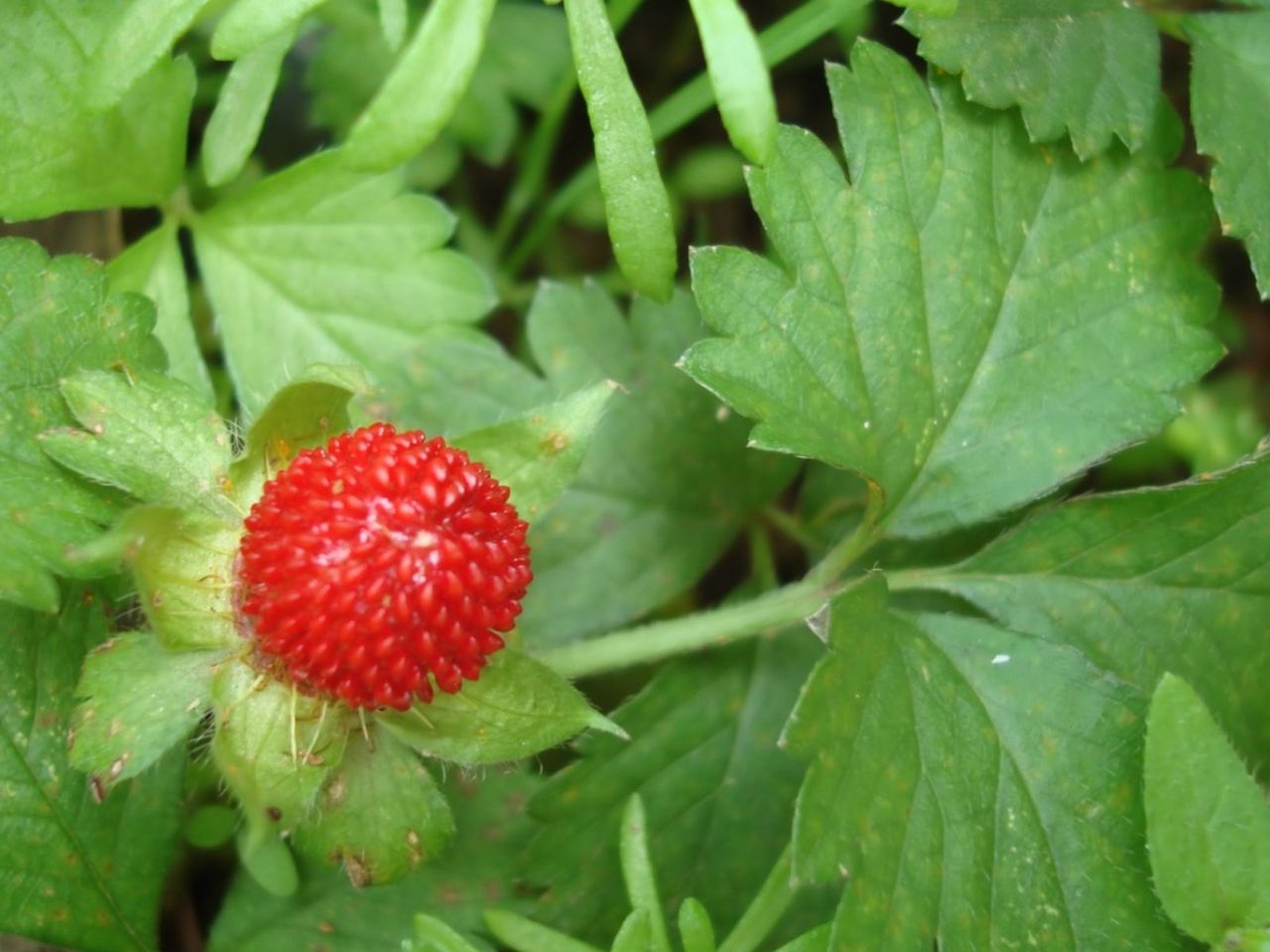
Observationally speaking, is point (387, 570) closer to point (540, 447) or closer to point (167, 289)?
point (540, 447)

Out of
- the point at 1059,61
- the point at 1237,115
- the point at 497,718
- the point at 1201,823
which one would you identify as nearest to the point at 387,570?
the point at 497,718

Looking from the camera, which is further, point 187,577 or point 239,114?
point 239,114

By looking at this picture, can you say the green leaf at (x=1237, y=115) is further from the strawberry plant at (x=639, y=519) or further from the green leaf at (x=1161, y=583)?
the green leaf at (x=1161, y=583)

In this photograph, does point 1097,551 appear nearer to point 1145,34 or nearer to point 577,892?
point 1145,34

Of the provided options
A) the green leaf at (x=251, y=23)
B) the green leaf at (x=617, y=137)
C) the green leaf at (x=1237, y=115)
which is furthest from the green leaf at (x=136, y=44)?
the green leaf at (x=1237, y=115)

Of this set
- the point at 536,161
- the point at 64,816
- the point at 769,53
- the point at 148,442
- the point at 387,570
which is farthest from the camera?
the point at 536,161

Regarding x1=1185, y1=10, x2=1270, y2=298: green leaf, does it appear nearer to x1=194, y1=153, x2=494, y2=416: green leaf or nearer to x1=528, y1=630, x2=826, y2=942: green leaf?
x1=528, y1=630, x2=826, y2=942: green leaf
